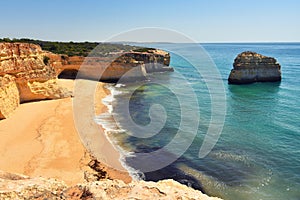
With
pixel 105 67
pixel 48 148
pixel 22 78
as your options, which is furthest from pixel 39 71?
pixel 105 67

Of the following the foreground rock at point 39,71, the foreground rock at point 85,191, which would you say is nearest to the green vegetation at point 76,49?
the foreground rock at point 39,71

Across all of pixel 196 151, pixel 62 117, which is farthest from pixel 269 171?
pixel 62 117

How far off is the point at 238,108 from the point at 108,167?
17.8m

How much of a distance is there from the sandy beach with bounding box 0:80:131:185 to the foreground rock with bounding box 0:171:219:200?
6.98 m

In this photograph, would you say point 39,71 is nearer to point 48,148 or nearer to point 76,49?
point 48,148

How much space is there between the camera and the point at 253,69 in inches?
1588

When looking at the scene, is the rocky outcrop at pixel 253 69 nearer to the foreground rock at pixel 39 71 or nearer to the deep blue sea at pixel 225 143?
the deep blue sea at pixel 225 143

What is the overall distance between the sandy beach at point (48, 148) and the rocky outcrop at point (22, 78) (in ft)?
4.74

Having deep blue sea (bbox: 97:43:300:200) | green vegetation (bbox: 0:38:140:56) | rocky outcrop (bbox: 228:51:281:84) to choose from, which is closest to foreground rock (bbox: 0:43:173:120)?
green vegetation (bbox: 0:38:140:56)

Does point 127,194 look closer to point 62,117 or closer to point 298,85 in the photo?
point 62,117

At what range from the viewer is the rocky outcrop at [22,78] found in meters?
19.4

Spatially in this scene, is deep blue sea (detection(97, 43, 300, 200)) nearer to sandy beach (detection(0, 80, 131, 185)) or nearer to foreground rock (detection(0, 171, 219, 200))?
sandy beach (detection(0, 80, 131, 185))

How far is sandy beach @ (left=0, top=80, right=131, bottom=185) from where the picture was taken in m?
12.0

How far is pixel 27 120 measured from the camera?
61.6 ft
